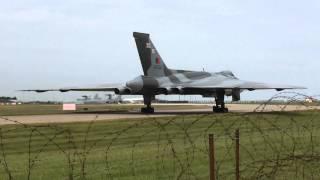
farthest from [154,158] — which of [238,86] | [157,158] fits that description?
[238,86]

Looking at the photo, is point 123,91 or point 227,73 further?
point 227,73

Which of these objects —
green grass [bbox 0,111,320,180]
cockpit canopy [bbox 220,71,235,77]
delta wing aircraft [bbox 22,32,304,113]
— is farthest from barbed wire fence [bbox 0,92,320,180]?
cockpit canopy [bbox 220,71,235,77]

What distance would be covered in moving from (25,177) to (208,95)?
39.4m

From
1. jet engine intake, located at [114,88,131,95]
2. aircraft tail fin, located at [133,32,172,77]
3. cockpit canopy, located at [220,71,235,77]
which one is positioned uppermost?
aircraft tail fin, located at [133,32,172,77]

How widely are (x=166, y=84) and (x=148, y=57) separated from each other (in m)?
2.86

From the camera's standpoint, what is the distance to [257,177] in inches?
Result: 414

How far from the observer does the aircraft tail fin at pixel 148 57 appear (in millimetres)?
46531

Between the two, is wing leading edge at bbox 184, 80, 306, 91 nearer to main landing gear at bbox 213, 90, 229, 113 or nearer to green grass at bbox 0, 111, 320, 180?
main landing gear at bbox 213, 90, 229, 113

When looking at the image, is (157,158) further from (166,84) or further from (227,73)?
(227,73)

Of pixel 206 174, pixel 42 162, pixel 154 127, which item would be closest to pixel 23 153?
pixel 42 162

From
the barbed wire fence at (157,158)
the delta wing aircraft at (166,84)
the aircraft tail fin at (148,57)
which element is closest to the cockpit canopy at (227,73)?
the delta wing aircraft at (166,84)

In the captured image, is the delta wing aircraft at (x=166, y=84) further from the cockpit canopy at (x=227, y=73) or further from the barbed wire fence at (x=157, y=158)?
the barbed wire fence at (x=157, y=158)

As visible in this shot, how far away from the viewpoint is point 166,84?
154 ft

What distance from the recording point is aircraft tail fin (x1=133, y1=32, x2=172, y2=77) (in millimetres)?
46531
